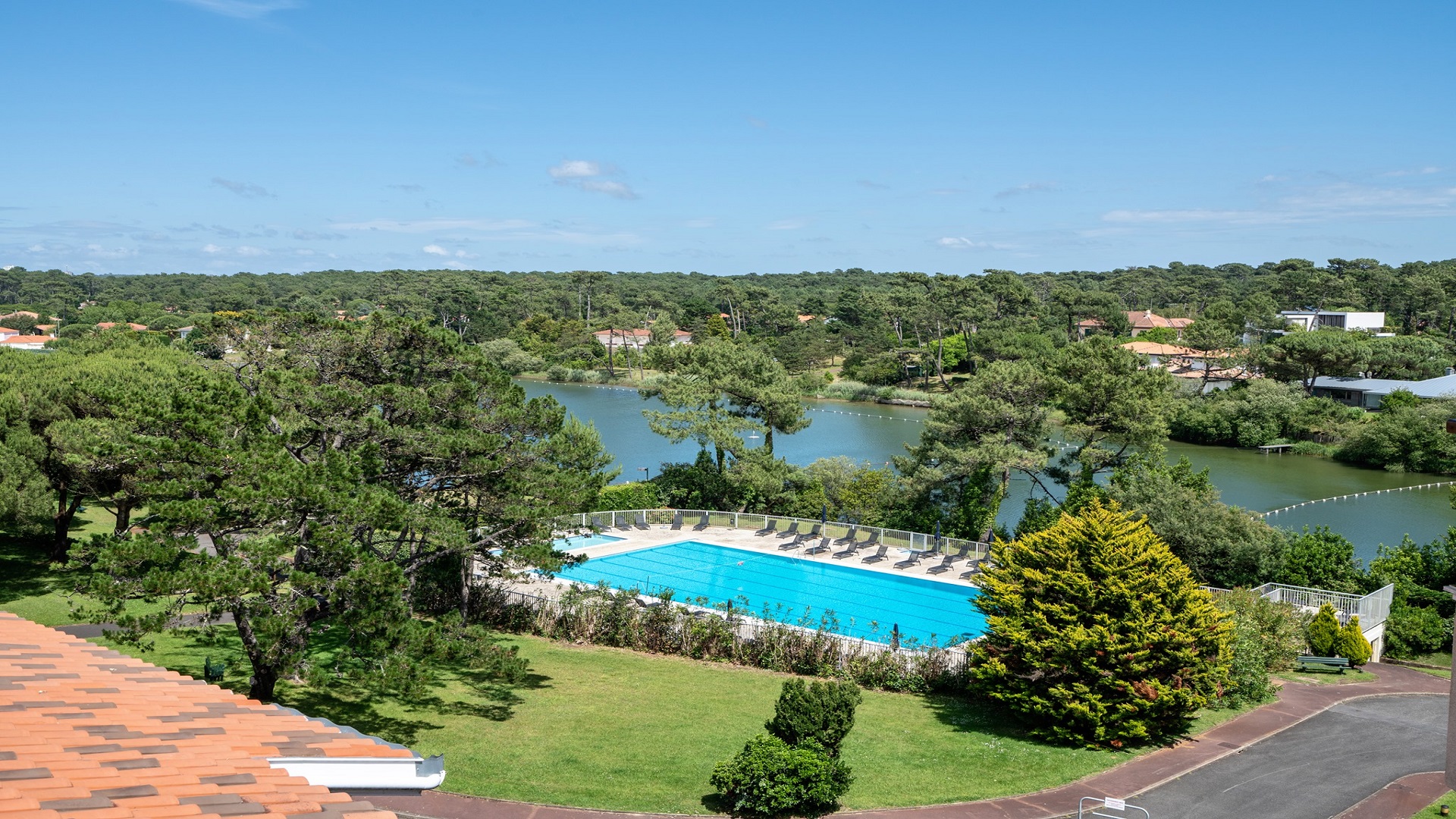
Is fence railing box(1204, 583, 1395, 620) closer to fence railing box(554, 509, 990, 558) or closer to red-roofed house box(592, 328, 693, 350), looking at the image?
fence railing box(554, 509, 990, 558)

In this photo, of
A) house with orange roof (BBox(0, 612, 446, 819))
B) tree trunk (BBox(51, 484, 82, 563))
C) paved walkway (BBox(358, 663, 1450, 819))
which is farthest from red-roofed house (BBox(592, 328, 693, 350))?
house with orange roof (BBox(0, 612, 446, 819))

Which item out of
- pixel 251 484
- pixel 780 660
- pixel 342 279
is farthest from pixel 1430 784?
pixel 342 279

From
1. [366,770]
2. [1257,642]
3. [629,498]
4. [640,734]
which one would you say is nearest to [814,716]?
[640,734]

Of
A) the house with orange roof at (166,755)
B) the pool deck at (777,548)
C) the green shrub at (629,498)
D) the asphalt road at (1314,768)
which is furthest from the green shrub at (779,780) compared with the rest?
the green shrub at (629,498)

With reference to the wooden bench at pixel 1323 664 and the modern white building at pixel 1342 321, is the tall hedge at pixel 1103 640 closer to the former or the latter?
the wooden bench at pixel 1323 664

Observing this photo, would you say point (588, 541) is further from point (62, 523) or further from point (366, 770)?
point (366, 770)

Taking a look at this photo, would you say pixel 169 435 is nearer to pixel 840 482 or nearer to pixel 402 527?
pixel 402 527
